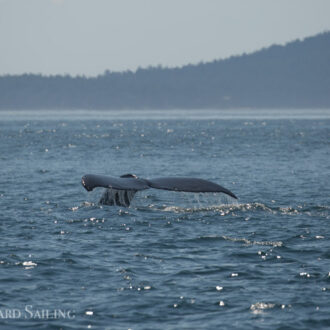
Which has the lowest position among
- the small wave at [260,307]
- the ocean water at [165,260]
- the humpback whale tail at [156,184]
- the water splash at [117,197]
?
the small wave at [260,307]

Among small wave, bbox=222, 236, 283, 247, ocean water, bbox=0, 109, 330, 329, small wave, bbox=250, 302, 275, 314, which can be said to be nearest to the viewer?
ocean water, bbox=0, 109, 330, 329

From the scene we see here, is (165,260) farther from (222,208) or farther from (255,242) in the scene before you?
(222,208)

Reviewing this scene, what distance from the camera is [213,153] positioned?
58.8 metres

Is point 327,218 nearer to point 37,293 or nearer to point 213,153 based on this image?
point 37,293

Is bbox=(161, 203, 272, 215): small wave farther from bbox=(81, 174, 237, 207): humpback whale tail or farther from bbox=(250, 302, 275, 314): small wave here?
bbox=(250, 302, 275, 314): small wave

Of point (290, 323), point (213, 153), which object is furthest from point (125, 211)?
point (213, 153)

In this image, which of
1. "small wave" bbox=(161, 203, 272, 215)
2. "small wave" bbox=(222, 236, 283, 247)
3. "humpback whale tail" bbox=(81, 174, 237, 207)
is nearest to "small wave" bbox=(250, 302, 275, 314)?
"small wave" bbox=(222, 236, 283, 247)

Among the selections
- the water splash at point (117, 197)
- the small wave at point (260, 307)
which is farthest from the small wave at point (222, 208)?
the small wave at point (260, 307)

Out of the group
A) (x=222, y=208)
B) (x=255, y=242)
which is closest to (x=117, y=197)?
(x=222, y=208)

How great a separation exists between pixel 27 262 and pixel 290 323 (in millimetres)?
6302

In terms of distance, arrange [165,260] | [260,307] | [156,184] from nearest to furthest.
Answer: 1. [260,307]
2. [165,260]
3. [156,184]

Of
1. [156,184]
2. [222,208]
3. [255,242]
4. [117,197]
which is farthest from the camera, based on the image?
[117,197]

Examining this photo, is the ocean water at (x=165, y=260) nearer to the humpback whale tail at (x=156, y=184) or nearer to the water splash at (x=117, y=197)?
the water splash at (x=117, y=197)

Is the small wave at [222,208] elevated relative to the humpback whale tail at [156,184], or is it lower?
lower
